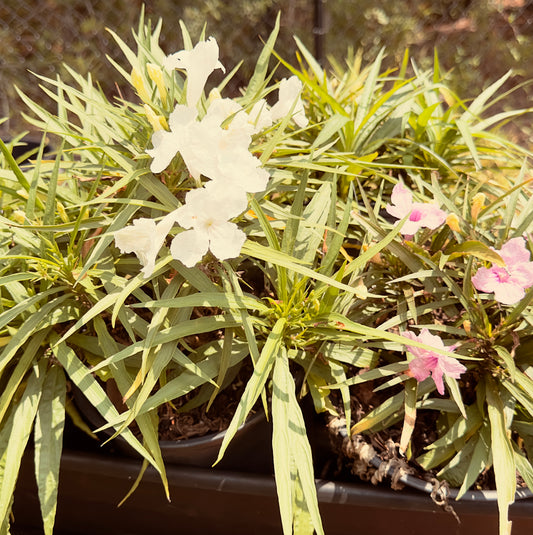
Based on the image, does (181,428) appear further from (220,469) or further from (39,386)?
(39,386)

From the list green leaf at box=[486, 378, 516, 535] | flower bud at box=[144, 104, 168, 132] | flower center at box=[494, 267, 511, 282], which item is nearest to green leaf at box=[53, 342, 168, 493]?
flower bud at box=[144, 104, 168, 132]

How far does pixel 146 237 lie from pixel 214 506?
425mm

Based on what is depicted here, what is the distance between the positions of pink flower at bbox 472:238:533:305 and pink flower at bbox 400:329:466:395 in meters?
0.10

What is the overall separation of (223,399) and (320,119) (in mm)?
612

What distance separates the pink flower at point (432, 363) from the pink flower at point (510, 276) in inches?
4.1

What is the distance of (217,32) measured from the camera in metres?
3.97

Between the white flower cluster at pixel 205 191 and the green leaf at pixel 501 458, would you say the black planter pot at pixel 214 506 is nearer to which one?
the green leaf at pixel 501 458

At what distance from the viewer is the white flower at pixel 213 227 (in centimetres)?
66

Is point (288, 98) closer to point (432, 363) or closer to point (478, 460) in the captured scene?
point (432, 363)

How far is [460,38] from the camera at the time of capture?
168 inches

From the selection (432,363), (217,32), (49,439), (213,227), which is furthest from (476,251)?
(217,32)

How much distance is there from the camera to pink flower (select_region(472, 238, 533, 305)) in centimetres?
77

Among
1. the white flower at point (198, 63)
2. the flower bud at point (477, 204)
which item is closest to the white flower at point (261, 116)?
the white flower at point (198, 63)

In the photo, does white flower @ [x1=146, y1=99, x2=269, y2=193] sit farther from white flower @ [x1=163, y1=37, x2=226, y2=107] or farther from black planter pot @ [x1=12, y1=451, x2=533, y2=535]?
black planter pot @ [x1=12, y1=451, x2=533, y2=535]
